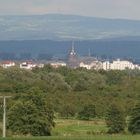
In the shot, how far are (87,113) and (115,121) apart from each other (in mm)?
14847

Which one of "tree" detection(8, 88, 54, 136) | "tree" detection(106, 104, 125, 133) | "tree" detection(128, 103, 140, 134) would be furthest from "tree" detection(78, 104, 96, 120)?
"tree" detection(128, 103, 140, 134)

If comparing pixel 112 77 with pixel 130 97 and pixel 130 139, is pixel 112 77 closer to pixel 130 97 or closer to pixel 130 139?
pixel 130 97

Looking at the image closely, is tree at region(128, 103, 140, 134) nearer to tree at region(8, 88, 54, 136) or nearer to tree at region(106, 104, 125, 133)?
tree at region(106, 104, 125, 133)

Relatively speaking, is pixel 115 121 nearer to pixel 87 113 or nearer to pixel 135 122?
pixel 135 122

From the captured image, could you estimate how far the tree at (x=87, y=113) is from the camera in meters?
59.6

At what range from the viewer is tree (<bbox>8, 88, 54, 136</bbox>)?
38.2 meters

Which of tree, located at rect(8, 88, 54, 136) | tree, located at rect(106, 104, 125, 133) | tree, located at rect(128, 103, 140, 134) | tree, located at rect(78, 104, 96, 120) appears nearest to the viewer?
tree, located at rect(8, 88, 54, 136)

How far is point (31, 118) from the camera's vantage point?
39.6 metres

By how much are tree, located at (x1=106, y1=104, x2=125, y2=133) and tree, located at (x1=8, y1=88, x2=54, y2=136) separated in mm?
4393

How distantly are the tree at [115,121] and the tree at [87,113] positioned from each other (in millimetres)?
12387

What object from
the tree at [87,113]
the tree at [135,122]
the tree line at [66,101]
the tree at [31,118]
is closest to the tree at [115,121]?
the tree line at [66,101]

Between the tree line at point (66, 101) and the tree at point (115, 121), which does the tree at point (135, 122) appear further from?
the tree at point (115, 121)

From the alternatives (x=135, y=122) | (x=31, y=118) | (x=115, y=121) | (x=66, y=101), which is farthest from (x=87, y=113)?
(x=31, y=118)

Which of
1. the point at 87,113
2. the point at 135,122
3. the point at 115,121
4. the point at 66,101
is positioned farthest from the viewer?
the point at 66,101
